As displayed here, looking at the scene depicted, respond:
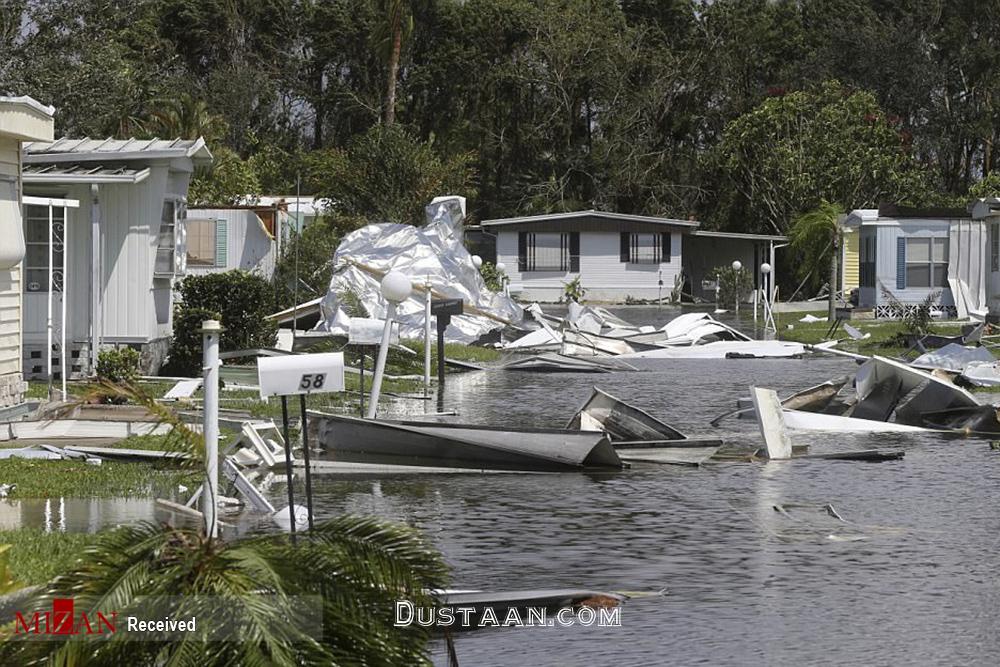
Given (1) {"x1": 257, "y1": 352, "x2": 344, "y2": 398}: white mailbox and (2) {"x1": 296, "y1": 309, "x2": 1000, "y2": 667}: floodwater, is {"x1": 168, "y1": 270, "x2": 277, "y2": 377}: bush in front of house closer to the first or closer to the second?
(2) {"x1": 296, "y1": 309, "x2": 1000, "y2": 667}: floodwater

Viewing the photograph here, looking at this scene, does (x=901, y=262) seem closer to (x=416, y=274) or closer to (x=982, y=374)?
(x=416, y=274)

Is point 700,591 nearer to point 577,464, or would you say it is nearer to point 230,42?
point 577,464

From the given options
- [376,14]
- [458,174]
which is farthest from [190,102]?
[376,14]

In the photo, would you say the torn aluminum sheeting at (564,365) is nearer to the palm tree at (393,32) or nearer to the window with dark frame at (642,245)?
the window with dark frame at (642,245)

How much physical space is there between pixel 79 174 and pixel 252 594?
55.2 ft

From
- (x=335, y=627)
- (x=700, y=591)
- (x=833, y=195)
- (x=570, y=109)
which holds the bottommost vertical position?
(x=700, y=591)

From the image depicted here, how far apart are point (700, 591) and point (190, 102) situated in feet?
165

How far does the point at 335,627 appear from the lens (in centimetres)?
592

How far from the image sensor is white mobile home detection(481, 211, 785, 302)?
5944 centimetres

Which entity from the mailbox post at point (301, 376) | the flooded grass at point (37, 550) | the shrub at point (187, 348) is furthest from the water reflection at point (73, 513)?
the shrub at point (187, 348)

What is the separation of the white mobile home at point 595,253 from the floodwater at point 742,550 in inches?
1600

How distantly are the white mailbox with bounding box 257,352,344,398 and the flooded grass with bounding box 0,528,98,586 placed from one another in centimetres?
124

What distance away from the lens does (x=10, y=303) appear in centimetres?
1722

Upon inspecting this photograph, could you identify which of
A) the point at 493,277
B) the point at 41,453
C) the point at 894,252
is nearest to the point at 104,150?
the point at 41,453
